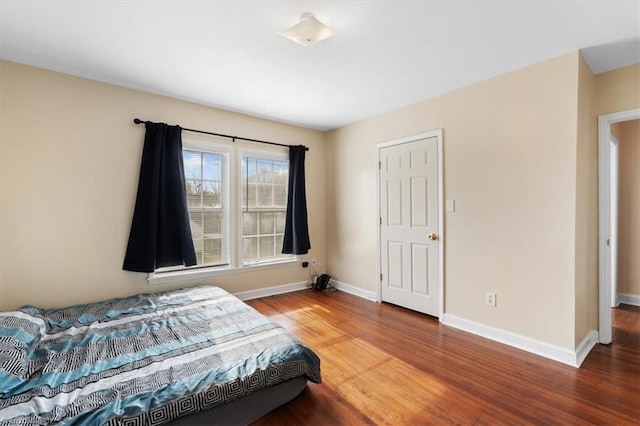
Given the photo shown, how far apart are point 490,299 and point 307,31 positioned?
9.36ft

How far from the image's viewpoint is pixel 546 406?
1804 millimetres

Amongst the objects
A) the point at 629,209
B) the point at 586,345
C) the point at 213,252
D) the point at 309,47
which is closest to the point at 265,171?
the point at 213,252

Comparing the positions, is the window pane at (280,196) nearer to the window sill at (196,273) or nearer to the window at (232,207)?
the window at (232,207)

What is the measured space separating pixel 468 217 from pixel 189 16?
9.74ft

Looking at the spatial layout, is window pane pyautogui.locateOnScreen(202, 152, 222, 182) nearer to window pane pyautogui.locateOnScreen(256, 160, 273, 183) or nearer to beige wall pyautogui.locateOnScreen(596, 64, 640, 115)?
window pane pyautogui.locateOnScreen(256, 160, 273, 183)

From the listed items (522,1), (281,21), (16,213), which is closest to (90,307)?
(16,213)

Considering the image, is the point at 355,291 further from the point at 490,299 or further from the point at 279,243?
the point at 490,299

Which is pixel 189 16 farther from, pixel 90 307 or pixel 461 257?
pixel 461 257

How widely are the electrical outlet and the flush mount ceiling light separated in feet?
8.91

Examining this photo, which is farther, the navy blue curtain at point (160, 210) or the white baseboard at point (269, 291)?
the white baseboard at point (269, 291)

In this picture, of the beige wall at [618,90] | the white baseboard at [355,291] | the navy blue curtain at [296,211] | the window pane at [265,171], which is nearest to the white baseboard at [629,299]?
the beige wall at [618,90]

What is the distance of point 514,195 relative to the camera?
263 centimetres

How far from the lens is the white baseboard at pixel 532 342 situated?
2.30 m

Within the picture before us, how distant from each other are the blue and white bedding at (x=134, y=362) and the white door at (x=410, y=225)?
1.90 meters
